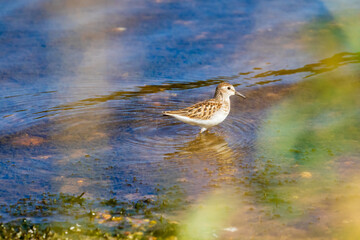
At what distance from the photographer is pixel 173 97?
38.0 ft

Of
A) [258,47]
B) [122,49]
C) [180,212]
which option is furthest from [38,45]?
[180,212]

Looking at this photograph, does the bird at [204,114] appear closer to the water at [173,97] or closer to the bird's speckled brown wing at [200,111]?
the bird's speckled brown wing at [200,111]

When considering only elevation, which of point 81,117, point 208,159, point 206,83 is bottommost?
point 208,159

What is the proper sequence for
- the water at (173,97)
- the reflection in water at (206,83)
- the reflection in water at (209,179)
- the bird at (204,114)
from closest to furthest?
the reflection in water at (209,179)
the water at (173,97)
the bird at (204,114)
the reflection in water at (206,83)

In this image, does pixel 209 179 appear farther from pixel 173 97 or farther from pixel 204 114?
pixel 173 97

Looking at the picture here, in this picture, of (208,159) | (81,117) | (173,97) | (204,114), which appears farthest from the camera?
(173,97)

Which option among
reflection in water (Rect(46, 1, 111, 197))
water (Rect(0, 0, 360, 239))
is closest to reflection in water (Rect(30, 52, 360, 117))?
water (Rect(0, 0, 360, 239))

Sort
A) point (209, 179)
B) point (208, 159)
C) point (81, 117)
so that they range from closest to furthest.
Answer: point (209, 179) < point (208, 159) < point (81, 117)

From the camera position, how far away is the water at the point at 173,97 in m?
8.00

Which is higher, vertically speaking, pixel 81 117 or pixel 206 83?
pixel 206 83

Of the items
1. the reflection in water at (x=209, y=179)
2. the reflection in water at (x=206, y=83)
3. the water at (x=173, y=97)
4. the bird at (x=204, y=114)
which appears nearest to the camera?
the reflection in water at (x=209, y=179)

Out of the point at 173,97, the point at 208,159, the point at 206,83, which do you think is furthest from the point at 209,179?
the point at 206,83

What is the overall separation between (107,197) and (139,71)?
578cm

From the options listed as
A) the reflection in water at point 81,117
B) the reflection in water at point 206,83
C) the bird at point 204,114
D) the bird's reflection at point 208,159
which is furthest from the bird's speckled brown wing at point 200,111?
the reflection in water at point 206,83
